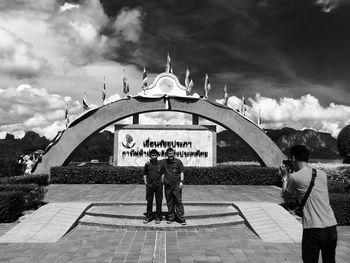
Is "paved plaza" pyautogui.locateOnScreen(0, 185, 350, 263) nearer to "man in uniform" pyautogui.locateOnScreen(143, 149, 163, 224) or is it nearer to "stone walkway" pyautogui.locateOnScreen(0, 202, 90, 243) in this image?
"stone walkway" pyautogui.locateOnScreen(0, 202, 90, 243)

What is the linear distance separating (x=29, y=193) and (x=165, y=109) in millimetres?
9835

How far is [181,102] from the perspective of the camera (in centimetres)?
1805

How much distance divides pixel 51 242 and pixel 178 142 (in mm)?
11964

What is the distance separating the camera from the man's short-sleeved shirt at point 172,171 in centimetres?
796

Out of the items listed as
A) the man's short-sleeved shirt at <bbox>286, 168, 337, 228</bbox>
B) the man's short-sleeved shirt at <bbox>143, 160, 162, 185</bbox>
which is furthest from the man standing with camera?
the man's short-sleeved shirt at <bbox>143, 160, 162, 185</bbox>

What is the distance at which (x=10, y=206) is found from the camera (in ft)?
27.9

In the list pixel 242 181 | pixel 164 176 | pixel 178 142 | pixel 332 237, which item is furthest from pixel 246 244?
pixel 178 142

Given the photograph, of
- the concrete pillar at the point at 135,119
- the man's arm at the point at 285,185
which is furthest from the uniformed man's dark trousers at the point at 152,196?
the concrete pillar at the point at 135,119

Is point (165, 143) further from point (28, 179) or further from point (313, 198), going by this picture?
point (313, 198)

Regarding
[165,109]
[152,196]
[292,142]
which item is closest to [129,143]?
[165,109]

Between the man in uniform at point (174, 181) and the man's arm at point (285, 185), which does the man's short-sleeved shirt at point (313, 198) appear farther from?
the man in uniform at point (174, 181)

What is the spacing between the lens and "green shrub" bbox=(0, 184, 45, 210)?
9.40 metres

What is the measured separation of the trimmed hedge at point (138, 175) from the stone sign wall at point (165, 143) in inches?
63.0

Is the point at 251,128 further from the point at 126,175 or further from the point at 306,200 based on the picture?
the point at 306,200
